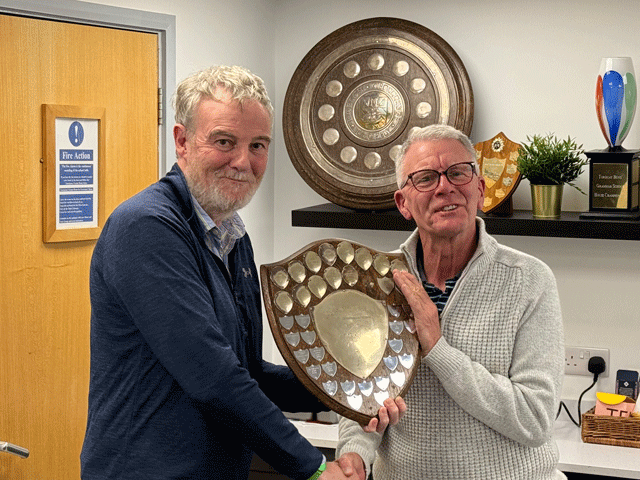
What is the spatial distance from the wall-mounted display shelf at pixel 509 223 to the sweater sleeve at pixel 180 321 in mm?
1528

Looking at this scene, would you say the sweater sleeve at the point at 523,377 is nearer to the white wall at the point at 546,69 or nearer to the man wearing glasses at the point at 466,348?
the man wearing glasses at the point at 466,348

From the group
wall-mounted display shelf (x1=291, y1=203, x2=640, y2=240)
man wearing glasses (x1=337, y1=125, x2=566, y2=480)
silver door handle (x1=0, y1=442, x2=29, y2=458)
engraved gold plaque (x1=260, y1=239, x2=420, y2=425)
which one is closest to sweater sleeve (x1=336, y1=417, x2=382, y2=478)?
man wearing glasses (x1=337, y1=125, x2=566, y2=480)

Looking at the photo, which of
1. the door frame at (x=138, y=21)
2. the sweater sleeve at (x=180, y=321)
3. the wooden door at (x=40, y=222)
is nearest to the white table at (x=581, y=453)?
the wooden door at (x=40, y=222)

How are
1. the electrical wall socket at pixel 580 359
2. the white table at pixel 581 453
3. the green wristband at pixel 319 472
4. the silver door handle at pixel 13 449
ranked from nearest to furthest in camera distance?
the green wristband at pixel 319 472 < the silver door handle at pixel 13 449 < the white table at pixel 581 453 < the electrical wall socket at pixel 580 359

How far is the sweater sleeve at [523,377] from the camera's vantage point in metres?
1.62

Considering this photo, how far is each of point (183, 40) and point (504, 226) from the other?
1.28m

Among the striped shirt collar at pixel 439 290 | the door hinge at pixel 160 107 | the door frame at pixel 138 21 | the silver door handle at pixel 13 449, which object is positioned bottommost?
the silver door handle at pixel 13 449

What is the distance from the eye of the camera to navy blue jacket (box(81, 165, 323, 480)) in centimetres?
142

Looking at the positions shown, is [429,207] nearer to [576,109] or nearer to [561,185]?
[561,185]

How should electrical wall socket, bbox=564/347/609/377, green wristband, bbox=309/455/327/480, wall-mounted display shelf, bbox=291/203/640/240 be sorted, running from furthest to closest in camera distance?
1. electrical wall socket, bbox=564/347/609/377
2. wall-mounted display shelf, bbox=291/203/640/240
3. green wristband, bbox=309/455/327/480

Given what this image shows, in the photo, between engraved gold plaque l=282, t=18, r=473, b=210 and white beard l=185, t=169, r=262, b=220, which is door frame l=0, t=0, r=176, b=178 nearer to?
engraved gold plaque l=282, t=18, r=473, b=210

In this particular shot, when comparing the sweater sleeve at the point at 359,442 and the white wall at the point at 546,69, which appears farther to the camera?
the white wall at the point at 546,69

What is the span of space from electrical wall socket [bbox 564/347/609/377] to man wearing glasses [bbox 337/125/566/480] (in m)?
1.23

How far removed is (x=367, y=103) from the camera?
9.95ft
